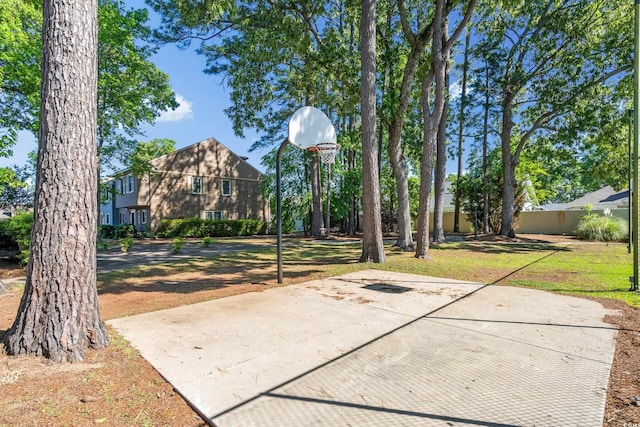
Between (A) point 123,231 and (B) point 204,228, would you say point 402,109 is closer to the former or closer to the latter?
(B) point 204,228

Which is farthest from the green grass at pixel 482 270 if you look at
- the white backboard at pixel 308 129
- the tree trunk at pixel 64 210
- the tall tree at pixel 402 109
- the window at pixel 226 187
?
the window at pixel 226 187

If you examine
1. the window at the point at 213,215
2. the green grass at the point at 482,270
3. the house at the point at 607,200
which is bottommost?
the green grass at the point at 482,270

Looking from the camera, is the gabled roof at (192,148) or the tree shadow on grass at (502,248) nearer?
the tree shadow on grass at (502,248)

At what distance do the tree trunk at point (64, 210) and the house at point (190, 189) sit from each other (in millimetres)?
21574

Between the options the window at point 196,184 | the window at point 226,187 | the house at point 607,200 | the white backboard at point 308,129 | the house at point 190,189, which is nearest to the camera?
the white backboard at point 308,129

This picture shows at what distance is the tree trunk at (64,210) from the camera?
2.97 m

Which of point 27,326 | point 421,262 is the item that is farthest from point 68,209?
point 421,262

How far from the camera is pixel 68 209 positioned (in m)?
3.08

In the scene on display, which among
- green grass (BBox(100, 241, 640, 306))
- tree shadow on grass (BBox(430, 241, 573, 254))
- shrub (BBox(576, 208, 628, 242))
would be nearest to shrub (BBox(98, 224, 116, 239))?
green grass (BBox(100, 241, 640, 306))

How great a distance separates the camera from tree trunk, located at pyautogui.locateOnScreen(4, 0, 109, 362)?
2.97 metres

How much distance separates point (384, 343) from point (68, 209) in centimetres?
316

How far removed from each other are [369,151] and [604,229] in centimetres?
1522

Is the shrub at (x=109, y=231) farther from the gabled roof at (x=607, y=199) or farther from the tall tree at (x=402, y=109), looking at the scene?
the gabled roof at (x=607, y=199)

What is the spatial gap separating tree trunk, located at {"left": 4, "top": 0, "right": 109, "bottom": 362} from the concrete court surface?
638 millimetres
